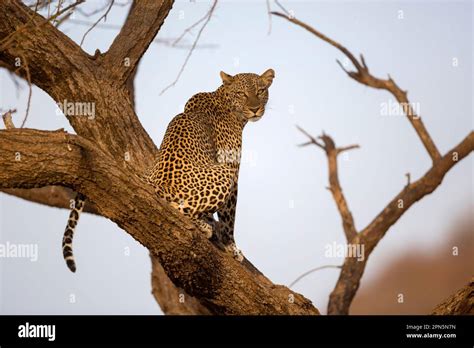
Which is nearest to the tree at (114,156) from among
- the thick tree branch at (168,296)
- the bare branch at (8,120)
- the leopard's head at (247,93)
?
the bare branch at (8,120)

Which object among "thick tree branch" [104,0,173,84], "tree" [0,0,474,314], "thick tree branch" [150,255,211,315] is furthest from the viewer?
"thick tree branch" [150,255,211,315]

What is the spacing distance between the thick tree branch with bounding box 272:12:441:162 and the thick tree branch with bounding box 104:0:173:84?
Answer: 349 centimetres

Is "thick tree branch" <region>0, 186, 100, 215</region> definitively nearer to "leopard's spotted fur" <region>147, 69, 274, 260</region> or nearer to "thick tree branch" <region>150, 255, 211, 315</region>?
"thick tree branch" <region>150, 255, 211, 315</region>

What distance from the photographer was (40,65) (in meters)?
6.57

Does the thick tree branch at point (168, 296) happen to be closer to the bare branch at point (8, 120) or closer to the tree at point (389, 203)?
the tree at point (389, 203)

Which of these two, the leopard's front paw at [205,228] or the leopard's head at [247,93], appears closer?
the leopard's front paw at [205,228]

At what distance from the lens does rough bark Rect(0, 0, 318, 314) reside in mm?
5246

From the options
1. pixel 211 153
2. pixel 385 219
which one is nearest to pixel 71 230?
pixel 211 153

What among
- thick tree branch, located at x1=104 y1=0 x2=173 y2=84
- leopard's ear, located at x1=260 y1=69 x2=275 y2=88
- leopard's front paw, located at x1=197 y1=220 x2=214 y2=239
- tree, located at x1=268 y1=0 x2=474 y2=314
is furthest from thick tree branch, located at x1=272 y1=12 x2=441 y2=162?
leopard's front paw, located at x1=197 y1=220 x2=214 y2=239
